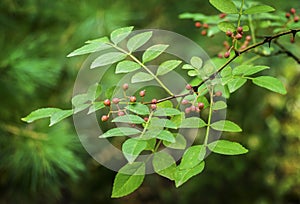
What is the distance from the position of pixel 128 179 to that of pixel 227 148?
9 cm

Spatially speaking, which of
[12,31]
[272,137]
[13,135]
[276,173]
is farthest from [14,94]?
[276,173]

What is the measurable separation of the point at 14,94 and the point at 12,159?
18 centimetres

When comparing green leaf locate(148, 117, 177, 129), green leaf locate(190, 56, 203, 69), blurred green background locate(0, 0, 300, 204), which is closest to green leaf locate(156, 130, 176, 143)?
green leaf locate(148, 117, 177, 129)

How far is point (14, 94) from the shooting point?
1269 millimetres

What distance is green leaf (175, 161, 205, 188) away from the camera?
36cm

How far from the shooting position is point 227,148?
0.38 m

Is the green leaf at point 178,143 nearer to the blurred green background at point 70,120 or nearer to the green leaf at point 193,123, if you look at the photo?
the green leaf at point 193,123

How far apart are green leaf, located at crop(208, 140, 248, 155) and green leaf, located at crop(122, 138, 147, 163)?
0.06m

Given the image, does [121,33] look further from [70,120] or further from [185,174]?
[70,120]

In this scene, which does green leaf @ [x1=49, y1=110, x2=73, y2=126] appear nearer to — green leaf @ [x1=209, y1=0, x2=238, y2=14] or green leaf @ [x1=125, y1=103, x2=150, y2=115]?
green leaf @ [x1=125, y1=103, x2=150, y2=115]

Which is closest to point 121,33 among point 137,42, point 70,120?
point 137,42

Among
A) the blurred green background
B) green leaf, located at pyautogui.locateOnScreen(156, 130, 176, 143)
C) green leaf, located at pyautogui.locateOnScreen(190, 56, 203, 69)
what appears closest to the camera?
green leaf, located at pyautogui.locateOnScreen(156, 130, 176, 143)

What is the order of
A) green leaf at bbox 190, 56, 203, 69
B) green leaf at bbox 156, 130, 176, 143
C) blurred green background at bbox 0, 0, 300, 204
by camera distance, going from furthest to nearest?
blurred green background at bbox 0, 0, 300, 204, green leaf at bbox 190, 56, 203, 69, green leaf at bbox 156, 130, 176, 143

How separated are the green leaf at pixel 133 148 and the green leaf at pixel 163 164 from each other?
4 centimetres
